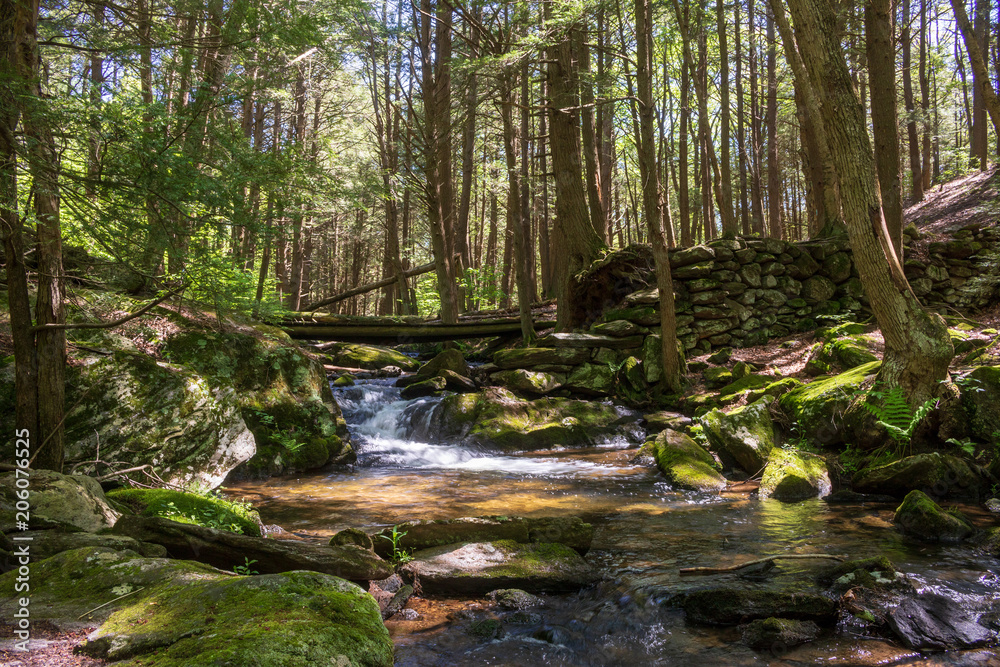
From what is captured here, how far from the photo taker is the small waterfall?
861 cm

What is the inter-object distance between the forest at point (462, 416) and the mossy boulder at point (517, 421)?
0.06 m

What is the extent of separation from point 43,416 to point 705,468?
6970 mm

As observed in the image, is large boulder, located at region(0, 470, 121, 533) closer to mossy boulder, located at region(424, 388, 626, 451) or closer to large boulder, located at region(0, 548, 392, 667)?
large boulder, located at region(0, 548, 392, 667)

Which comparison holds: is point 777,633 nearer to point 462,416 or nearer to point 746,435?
point 746,435

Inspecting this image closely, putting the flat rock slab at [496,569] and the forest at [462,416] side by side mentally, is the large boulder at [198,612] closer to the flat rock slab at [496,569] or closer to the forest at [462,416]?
the forest at [462,416]

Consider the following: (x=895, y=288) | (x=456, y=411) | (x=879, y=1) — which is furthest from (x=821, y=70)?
(x=456, y=411)

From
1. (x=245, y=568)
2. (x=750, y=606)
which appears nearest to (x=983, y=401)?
(x=750, y=606)

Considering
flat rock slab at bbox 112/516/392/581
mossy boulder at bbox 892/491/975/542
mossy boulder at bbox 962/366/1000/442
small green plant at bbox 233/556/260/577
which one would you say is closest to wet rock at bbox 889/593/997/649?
mossy boulder at bbox 892/491/975/542

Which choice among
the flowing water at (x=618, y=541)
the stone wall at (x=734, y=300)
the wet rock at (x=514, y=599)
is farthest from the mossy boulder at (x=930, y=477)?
the stone wall at (x=734, y=300)

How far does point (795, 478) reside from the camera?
643cm

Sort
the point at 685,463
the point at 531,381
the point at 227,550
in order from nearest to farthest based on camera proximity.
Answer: the point at 227,550
the point at 685,463
the point at 531,381

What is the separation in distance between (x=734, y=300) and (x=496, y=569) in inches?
409

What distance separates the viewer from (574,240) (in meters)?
13.9

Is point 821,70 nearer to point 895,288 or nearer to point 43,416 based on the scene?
point 895,288
